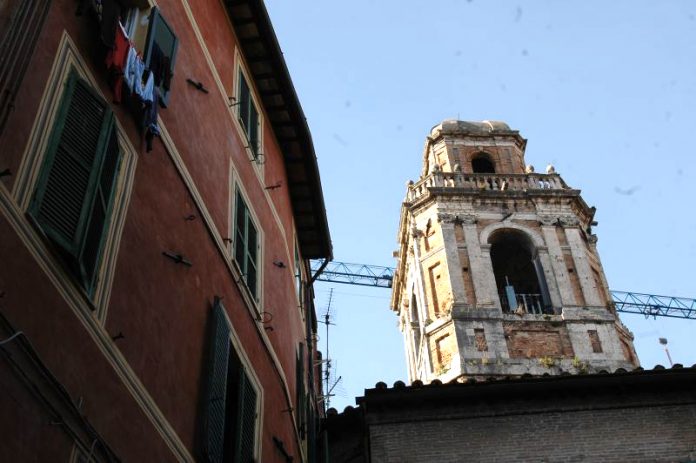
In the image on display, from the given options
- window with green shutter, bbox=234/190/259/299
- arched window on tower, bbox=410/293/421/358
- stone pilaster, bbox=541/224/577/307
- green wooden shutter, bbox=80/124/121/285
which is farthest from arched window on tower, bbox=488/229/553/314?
green wooden shutter, bbox=80/124/121/285

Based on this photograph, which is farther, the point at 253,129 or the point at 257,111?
the point at 257,111

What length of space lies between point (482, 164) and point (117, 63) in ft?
87.5

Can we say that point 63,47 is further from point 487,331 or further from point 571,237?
point 571,237

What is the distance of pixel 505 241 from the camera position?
29.0m

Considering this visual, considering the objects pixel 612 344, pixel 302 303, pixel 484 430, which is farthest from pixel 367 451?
pixel 612 344

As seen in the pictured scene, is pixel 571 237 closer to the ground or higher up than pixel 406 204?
closer to the ground

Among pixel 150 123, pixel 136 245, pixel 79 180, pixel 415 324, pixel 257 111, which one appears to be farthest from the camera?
pixel 415 324

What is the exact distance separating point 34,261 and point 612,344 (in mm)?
21598

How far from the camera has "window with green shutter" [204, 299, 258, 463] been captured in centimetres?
839

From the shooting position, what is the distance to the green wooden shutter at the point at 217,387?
8.24 metres

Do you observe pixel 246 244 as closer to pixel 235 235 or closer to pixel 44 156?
pixel 235 235

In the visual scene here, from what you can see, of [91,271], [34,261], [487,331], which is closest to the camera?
[34,261]

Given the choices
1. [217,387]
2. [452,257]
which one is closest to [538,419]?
[217,387]

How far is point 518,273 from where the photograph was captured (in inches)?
1155
